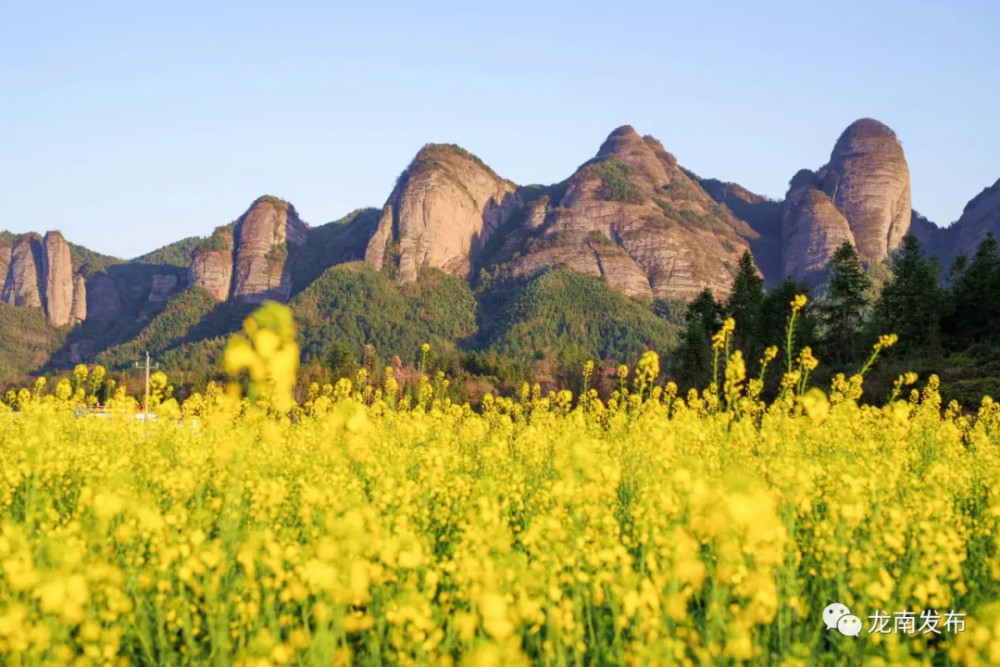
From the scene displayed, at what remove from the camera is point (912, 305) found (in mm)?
37062

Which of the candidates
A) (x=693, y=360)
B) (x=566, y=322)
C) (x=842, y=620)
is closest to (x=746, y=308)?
(x=693, y=360)

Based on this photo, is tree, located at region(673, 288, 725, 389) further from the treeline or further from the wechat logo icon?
the wechat logo icon

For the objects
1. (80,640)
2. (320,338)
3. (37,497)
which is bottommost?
(80,640)

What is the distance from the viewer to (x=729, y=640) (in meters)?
3.23

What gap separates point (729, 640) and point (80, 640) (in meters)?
3.68

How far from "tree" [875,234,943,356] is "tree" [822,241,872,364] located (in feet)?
4.97

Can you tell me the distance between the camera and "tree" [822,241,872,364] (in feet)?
122

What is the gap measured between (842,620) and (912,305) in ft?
128

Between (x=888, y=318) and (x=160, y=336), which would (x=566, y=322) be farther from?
(x=160, y=336)

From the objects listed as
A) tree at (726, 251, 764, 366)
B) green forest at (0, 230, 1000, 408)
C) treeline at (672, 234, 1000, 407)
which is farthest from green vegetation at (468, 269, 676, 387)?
treeline at (672, 234, 1000, 407)

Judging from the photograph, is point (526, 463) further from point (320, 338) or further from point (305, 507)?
point (320, 338)

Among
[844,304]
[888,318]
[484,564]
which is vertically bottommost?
[484,564]

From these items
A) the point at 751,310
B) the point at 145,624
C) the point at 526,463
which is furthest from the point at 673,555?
the point at 751,310

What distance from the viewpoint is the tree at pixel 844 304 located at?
3731 centimetres
